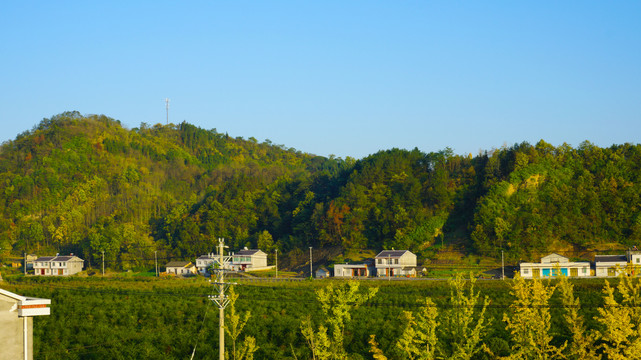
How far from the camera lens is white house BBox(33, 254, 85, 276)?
8531 centimetres

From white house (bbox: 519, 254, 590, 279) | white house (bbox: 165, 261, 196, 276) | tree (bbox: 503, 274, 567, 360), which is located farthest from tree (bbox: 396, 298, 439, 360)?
white house (bbox: 165, 261, 196, 276)

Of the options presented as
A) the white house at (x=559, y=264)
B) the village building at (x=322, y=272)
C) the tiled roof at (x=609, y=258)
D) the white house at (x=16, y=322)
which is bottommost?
the village building at (x=322, y=272)

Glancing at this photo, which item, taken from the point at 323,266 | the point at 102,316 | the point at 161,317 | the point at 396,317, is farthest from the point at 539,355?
the point at 323,266

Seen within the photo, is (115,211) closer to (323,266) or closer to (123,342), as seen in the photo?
(323,266)

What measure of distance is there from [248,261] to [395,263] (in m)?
20.6

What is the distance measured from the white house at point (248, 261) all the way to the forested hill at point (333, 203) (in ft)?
17.9

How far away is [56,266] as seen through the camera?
85500 millimetres

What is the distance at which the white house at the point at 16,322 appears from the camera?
442 inches

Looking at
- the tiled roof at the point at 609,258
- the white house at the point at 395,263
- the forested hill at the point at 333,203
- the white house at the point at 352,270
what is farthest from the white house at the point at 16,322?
the forested hill at the point at 333,203

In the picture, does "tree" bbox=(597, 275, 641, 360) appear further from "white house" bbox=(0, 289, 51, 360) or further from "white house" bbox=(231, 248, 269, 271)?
"white house" bbox=(231, 248, 269, 271)

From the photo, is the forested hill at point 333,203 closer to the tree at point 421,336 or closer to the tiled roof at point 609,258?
the tiled roof at point 609,258

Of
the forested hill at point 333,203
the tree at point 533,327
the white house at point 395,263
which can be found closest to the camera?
the tree at point 533,327

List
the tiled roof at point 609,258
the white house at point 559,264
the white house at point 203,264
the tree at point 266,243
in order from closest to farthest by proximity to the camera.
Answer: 1. the tiled roof at point 609,258
2. the white house at point 559,264
3. the white house at point 203,264
4. the tree at point 266,243

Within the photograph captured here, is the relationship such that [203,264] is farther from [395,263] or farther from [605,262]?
[605,262]
